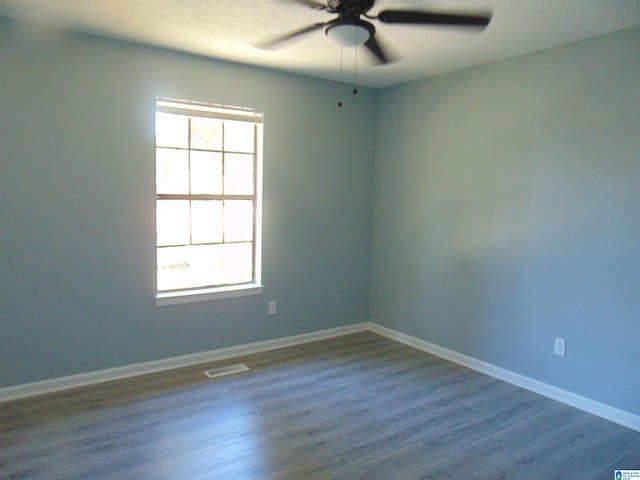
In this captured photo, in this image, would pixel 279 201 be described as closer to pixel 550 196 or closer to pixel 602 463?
pixel 550 196

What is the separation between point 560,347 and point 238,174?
2831mm

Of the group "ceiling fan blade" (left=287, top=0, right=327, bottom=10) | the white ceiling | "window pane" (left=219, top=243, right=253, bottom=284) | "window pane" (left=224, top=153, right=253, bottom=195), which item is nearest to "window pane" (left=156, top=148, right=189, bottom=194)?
"window pane" (left=224, top=153, right=253, bottom=195)

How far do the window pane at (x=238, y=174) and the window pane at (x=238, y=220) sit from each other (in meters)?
0.10

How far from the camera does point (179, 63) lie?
11.4ft

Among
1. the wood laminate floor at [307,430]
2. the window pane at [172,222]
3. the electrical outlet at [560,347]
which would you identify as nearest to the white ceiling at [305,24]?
the window pane at [172,222]

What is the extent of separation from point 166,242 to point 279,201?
3.40 feet

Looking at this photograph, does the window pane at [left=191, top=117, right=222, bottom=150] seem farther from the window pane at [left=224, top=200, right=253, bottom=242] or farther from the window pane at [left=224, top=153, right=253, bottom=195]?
the window pane at [left=224, top=200, right=253, bottom=242]

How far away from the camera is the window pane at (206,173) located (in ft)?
12.2

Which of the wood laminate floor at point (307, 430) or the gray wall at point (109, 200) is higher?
the gray wall at point (109, 200)

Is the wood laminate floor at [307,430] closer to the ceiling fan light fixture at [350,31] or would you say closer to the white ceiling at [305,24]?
the ceiling fan light fixture at [350,31]

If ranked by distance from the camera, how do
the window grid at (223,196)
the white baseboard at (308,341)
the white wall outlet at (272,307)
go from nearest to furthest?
1. the white baseboard at (308,341)
2. the window grid at (223,196)
3. the white wall outlet at (272,307)

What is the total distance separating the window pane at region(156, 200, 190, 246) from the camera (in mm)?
3578

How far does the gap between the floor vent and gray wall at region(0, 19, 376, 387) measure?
10.4 inches

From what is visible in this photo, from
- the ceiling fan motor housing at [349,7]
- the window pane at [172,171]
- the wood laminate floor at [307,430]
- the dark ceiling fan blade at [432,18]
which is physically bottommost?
the wood laminate floor at [307,430]
